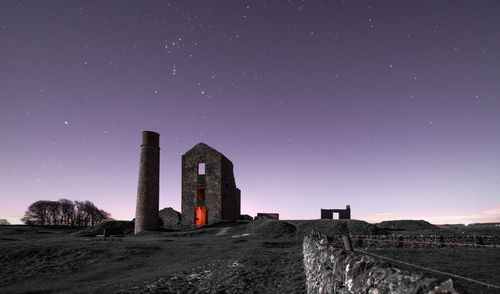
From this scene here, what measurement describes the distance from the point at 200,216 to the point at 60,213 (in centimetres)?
3939

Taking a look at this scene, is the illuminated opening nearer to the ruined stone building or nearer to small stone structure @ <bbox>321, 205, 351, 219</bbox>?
the ruined stone building

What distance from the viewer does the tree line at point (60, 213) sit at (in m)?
60.2

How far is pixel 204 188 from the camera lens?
4119cm

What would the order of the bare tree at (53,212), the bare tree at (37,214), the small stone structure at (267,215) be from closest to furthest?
the small stone structure at (267,215)
the bare tree at (37,214)
the bare tree at (53,212)

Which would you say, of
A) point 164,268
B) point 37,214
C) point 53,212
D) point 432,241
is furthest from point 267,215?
point 37,214

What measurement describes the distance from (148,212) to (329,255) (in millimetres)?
36059

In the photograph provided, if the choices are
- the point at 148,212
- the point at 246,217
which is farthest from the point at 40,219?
the point at 246,217

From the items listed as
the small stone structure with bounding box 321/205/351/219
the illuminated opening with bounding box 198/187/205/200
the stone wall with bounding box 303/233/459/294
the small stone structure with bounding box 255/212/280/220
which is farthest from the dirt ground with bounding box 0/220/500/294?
the small stone structure with bounding box 255/212/280/220

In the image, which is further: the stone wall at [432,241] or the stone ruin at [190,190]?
the stone ruin at [190,190]

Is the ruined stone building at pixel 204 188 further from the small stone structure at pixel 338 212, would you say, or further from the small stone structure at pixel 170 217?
the small stone structure at pixel 338 212

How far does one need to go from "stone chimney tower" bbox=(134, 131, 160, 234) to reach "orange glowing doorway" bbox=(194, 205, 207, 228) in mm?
5048

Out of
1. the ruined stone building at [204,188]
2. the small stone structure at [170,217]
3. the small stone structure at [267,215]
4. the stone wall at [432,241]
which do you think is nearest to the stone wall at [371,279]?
the stone wall at [432,241]

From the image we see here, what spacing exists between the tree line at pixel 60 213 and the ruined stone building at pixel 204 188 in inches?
1407

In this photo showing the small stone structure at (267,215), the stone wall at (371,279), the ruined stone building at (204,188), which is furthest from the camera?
the small stone structure at (267,215)
